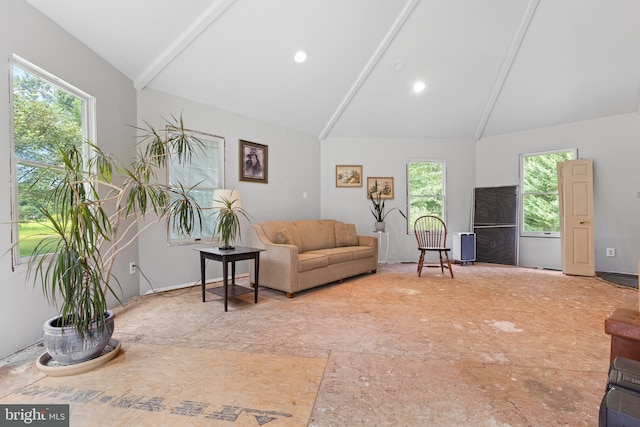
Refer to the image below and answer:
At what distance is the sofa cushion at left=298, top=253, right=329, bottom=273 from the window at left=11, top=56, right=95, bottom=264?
2454mm

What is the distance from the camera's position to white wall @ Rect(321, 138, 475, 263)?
6242 millimetres

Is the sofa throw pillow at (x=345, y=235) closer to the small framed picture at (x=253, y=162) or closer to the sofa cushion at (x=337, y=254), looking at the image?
the sofa cushion at (x=337, y=254)

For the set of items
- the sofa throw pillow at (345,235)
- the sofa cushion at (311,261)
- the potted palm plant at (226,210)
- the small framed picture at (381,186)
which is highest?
the small framed picture at (381,186)

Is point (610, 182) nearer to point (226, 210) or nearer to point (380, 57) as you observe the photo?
point (380, 57)

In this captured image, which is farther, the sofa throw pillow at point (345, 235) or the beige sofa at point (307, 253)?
the sofa throw pillow at point (345, 235)

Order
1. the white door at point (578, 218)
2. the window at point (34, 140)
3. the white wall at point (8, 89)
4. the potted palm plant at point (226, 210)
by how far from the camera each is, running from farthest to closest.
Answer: the white door at point (578, 218), the potted palm plant at point (226, 210), the window at point (34, 140), the white wall at point (8, 89)

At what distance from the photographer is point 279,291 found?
4.07 m

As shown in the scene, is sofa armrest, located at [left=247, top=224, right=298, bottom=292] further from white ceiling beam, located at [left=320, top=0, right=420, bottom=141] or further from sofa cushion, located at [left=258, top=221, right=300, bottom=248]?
white ceiling beam, located at [left=320, top=0, right=420, bottom=141]

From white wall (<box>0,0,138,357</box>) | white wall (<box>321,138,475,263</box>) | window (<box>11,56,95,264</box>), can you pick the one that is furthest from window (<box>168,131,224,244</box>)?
white wall (<box>321,138,475,263</box>)

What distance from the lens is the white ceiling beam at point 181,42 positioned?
3277 mm

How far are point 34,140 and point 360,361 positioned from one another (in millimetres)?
3018

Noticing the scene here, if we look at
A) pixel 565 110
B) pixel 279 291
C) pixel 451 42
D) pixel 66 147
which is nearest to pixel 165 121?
pixel 66 147

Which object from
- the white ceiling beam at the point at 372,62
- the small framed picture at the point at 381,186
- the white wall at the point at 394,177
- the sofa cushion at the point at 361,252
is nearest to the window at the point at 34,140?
the sofa cushion at the point at 361,252

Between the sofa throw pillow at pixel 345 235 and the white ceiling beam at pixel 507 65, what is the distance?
131 inches
